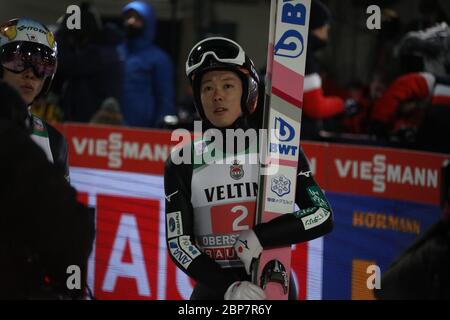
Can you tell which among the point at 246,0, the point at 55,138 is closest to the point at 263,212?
the point at 55,138

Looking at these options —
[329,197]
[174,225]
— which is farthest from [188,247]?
[329,197]

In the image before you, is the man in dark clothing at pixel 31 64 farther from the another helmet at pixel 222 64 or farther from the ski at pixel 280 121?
the ski at pixel 280 121

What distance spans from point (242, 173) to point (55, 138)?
1.04 metres

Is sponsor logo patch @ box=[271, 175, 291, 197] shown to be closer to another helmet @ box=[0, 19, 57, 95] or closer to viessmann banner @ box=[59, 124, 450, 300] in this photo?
another helmet @ box=[0, 19, 57, 95]

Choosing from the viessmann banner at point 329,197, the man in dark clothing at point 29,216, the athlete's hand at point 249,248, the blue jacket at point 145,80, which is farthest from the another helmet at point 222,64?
the blue jacket at point 145,80

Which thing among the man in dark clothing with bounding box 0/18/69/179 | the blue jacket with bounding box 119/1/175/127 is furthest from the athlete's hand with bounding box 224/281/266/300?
the blue jacket with bounding box 119/1/175/127

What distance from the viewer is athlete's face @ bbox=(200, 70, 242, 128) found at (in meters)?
4.96

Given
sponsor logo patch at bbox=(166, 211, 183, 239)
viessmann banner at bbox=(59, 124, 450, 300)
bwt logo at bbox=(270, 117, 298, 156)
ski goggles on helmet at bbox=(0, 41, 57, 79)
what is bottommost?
viessmann banner at bbox=(59, 124, 450, 300)

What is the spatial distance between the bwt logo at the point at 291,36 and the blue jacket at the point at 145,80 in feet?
13.2

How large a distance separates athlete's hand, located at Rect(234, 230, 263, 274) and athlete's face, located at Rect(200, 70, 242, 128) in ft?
2.13

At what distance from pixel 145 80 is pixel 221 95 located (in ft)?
12.3

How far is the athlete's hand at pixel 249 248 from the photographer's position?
4.61 meters

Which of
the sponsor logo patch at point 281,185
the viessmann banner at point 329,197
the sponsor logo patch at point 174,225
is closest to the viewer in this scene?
the sponsor logo patch at point 281,185
